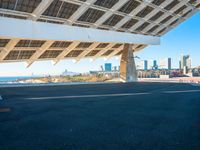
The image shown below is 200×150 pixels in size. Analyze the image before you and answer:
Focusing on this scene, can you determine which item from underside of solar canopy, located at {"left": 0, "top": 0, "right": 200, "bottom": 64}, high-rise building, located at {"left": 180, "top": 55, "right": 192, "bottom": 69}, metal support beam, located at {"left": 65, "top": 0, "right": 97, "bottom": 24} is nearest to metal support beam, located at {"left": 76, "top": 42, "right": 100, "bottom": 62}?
underside of solar canopy, located at {"left": 0, "top": 0, "right": 200, "bottom": 64}

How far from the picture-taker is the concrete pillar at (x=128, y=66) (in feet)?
120

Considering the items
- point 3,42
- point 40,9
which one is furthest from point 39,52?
point 40,9

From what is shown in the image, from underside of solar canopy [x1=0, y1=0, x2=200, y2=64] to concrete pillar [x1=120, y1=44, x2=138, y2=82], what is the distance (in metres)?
2.83

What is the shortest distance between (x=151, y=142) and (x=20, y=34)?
20.2 metres

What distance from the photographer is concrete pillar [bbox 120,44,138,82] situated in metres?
36.5

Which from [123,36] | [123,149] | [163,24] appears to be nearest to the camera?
[123,149]

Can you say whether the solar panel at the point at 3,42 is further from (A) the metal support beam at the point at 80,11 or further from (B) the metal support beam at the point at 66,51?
(B) the metal support beam at the point at 66,51

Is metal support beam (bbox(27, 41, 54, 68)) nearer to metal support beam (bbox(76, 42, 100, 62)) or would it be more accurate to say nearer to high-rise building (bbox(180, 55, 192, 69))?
metal support beam (bbox(76, 42, 100, 62))

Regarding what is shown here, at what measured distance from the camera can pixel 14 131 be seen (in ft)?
19.4

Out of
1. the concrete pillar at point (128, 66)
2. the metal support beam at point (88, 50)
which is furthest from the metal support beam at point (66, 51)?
the concrete pillar at point (128, 66)

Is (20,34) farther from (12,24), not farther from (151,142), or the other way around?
(151,142)

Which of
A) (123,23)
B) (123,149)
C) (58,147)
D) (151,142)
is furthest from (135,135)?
(123,23)

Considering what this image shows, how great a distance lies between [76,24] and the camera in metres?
26.2

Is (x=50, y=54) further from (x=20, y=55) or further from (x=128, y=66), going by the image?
(x=128, y=66)
